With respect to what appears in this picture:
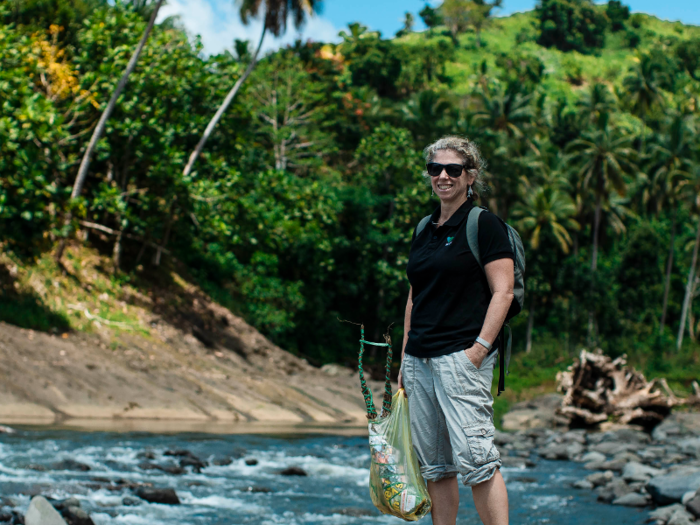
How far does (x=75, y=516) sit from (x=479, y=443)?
150 inches

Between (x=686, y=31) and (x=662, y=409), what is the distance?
111890 millimetres

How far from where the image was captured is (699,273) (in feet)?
146

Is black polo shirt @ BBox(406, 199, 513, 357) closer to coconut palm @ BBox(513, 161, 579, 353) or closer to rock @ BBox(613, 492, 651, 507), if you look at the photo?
rock @ BBox(613, 492, 651, 507)

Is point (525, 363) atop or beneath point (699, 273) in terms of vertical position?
beneath

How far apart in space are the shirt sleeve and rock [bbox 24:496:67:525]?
366 cm

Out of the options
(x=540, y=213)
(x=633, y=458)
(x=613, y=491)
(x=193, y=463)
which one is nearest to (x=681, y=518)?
(x=613, y=491)

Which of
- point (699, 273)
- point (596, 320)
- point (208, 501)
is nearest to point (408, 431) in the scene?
point (208, 501)

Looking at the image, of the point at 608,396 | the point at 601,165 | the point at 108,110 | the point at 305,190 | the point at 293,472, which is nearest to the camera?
the point at 293,472

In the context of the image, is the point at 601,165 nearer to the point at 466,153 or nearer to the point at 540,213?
the point at 540,213

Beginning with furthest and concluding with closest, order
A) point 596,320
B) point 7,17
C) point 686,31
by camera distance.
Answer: point 686,31 → point 596,320 → point 7,17

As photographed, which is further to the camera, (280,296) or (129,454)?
(280,296)

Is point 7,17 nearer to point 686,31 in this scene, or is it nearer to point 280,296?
point 280,296

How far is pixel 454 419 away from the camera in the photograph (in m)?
3.32

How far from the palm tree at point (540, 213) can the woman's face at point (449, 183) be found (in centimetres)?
3536
